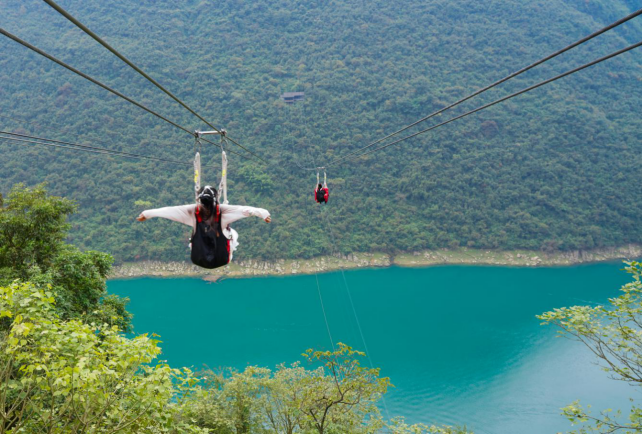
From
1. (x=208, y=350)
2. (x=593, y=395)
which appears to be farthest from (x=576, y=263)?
(x=208, y=350)

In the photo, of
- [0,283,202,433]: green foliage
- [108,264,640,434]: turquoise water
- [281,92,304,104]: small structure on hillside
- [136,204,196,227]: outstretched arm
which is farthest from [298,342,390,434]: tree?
[281,92,304,104]: small structure on hillside

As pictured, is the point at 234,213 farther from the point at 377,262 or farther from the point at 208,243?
the point at 377,262

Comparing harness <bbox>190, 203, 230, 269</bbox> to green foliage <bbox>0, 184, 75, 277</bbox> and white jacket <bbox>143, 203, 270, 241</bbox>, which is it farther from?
green foliage <bbox>0, 184, 75, 277</bbox>

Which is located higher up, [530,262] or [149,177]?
[149,177]

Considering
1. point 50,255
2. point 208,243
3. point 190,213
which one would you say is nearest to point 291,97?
point 50,255

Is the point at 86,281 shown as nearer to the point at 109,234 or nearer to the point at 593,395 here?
the point at 593,395

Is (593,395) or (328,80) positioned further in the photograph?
(328,80)
